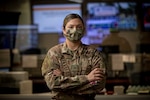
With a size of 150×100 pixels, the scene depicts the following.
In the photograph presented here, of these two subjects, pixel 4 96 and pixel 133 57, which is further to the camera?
pixel 133 57

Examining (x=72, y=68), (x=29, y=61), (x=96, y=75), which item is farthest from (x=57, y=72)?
(x=29, y=61)

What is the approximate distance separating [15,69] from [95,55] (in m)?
2.17

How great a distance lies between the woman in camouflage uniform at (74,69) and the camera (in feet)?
7.06

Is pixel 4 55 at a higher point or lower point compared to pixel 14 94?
higher

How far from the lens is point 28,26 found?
4.61 meters

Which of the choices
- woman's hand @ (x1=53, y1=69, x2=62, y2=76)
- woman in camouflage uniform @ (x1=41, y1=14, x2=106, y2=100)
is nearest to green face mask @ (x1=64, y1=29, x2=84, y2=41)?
woman in camouflage uniform @ (x1=41, y1=14, x2=106, y2=100)

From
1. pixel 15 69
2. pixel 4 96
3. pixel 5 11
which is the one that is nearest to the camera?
pixel 4 96

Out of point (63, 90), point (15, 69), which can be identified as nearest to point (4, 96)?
point (15, 69)

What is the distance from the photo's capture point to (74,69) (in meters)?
2.21

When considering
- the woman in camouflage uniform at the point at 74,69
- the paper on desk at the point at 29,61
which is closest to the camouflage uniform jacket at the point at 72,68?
the woman in camouflage uniform at the point at 74,69

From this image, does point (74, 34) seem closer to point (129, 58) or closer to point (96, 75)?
point (96, 75)

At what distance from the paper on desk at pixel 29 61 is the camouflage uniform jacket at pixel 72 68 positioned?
2009 mm

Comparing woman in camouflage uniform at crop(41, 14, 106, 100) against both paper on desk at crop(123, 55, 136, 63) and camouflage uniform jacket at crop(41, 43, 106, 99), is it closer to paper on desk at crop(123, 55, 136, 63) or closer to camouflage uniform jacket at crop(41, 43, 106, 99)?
camouflage uniform jacket at crop(41, 43, 106, 99)

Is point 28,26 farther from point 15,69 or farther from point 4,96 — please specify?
point 4,96
